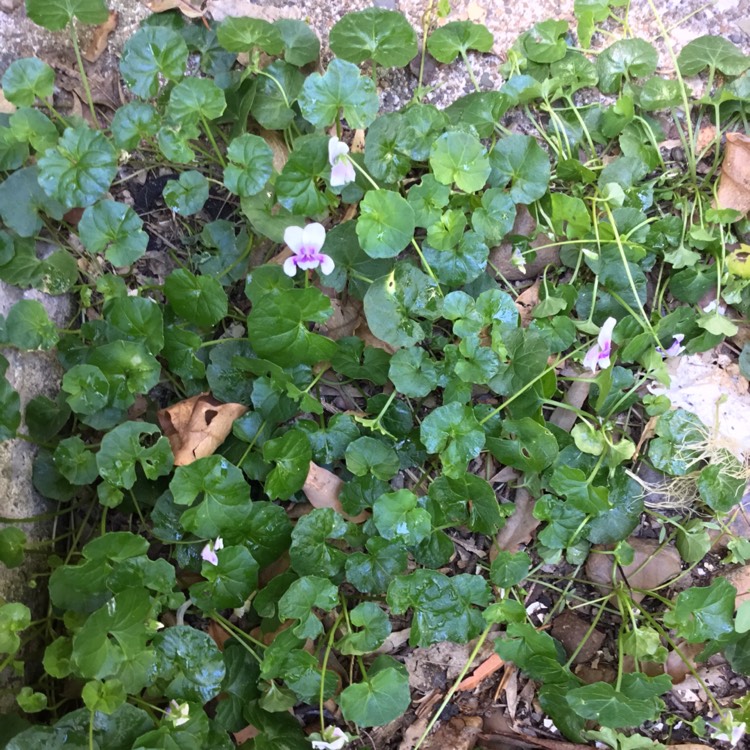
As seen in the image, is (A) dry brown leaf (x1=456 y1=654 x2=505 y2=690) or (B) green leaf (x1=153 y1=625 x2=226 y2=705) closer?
(B) green leaf (x1=153 y1=625 x2=226 y2=705)

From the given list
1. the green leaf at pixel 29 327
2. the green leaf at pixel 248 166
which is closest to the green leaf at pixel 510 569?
the green leaf at pixel 248 166

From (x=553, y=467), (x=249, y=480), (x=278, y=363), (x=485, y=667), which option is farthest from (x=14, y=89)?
(x=485, y=667)

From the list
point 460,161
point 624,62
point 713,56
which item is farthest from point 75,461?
point 713,56

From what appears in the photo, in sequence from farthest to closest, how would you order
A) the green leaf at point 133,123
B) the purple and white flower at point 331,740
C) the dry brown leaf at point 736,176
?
the dry brown leaf at point 736,176
the green leaf at point 133,123
the purple and white flower at point 331,740

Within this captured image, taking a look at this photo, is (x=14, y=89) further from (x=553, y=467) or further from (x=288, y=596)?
(x=553, y=467)

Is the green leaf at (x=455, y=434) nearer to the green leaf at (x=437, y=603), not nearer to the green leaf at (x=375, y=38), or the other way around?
the green leaf at (x=437, y=603)

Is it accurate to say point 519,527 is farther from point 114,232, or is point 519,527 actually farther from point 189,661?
point 114,232

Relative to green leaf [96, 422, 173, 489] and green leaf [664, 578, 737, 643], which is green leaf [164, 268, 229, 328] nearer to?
green leaf [96, 422, 173, 489]

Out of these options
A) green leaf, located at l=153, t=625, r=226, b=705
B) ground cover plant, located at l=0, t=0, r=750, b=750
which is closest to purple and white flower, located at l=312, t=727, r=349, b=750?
ground cover plant, located at l=0, t=0, r=750, b=750
